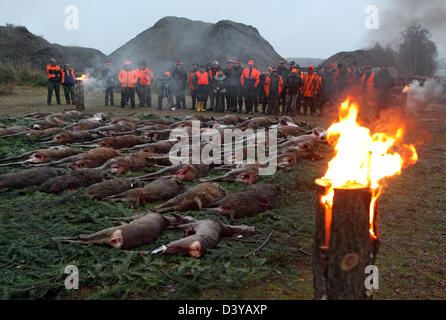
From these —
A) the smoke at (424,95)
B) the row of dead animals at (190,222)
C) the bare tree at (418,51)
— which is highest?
the bare tree at (418,51)

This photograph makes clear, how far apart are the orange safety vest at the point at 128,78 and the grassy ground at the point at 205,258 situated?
12.4 meters

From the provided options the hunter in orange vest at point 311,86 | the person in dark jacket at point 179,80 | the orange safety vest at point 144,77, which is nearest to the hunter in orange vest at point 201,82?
the person in dark jacket at point 179,80

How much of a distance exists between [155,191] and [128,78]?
12771 millimetres

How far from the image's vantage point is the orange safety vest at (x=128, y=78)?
17062mm

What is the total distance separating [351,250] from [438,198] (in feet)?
14.5

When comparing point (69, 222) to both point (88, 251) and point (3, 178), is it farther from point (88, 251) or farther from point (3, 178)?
point (3, 178)

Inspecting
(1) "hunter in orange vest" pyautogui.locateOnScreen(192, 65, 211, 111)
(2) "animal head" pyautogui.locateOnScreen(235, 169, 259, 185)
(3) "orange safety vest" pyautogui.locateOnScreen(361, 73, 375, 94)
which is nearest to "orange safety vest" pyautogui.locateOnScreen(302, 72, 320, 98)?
(3) "orange safety vest" pyautogui.locateOnScreen(361, 73, 375, 94)

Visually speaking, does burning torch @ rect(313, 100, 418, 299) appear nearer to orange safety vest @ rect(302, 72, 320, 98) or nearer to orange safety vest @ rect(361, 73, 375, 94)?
orange safety vest @ rect(361, 73, 375, 94)

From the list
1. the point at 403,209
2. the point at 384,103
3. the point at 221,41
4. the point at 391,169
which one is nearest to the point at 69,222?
the point at 391,169

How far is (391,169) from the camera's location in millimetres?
2939

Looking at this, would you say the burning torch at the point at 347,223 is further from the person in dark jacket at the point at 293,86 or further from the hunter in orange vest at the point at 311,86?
the hunter in orange vest at the point at 311,86

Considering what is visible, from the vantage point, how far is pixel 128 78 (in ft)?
56.0

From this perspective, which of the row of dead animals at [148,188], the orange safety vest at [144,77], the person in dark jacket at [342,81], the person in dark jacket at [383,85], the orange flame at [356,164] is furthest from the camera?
the orange safety vest at [144,77]

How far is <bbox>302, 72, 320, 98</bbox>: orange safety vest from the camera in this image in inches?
647
